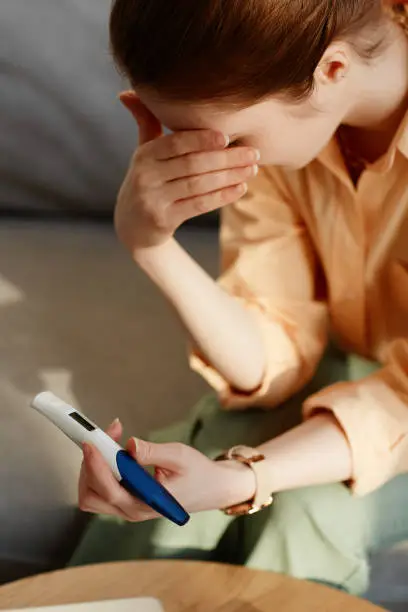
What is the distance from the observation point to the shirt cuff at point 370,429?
693 mm

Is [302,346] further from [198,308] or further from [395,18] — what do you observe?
[395,18]

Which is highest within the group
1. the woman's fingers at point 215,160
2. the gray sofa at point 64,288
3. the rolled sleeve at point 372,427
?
the woman's fingers at point 215,160

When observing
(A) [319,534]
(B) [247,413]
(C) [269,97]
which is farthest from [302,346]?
(C) [269,97]

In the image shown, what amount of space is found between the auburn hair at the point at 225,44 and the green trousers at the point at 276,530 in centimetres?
34

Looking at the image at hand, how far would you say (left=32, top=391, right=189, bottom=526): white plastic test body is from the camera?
56cm

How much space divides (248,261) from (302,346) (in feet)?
0.32

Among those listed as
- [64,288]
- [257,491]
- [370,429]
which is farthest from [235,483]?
[64,288]

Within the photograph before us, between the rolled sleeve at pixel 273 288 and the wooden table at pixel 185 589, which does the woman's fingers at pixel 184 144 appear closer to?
the rolled sleeve at pixel 273 288

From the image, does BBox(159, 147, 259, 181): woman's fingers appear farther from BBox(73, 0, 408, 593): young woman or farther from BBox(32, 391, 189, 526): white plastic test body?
BBox(32, 391, 189, 526): white plastic test body

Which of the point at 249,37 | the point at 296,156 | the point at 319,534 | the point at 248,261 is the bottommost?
the point at 319,534

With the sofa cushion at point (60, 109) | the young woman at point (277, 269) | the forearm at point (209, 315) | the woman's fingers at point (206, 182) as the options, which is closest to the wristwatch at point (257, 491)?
the young woman at point (277, 269)

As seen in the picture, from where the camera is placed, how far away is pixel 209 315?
Answer: 76 centimetres

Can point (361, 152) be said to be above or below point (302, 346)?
above

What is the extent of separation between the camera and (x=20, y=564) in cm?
84
